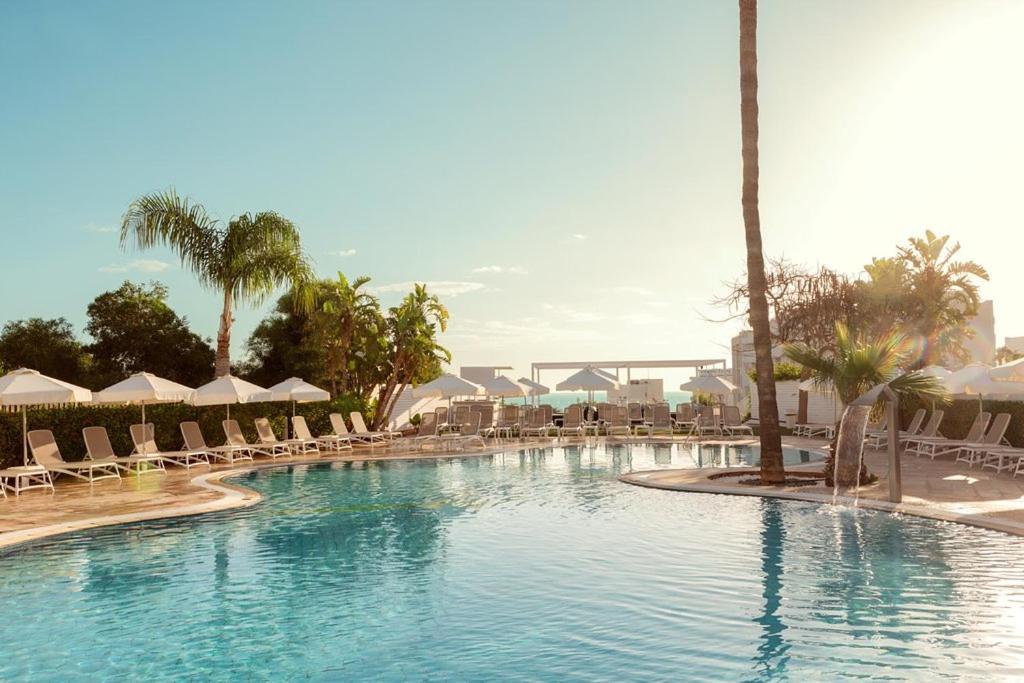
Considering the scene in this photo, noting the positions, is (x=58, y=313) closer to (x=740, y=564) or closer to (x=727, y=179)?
(x=727, y=179)

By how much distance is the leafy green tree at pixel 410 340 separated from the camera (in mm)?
29578

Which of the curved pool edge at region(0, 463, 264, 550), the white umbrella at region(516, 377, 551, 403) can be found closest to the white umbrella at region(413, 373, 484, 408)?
the white umbrella at region(516, 377, 551, 403)

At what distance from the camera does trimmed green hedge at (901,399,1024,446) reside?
1711 centimetres

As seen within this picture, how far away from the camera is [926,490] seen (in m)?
12.8

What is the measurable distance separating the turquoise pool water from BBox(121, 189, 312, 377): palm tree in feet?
39.6

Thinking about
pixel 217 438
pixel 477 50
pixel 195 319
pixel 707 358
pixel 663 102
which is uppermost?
pixel 477 50

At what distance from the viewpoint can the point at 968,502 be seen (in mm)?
11469

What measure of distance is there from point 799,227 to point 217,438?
52.2ft

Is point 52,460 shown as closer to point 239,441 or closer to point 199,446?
point 199,446

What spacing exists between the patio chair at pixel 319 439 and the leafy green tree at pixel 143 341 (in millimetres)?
12886

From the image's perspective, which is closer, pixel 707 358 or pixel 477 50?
pixel 477 50

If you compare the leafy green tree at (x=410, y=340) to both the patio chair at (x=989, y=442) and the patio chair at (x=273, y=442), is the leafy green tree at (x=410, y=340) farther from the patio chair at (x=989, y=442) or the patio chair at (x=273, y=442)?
the patio chair at (x=989, y=442)

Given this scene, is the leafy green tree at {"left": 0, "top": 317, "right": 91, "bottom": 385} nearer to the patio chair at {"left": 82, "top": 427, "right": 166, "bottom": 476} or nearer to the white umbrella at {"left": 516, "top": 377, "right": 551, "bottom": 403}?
the white umbrella at {"left": 516, "top": 377, "right": 551, "bottom": 403}

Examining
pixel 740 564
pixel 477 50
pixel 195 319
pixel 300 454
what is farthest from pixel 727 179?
pixel 195 319
